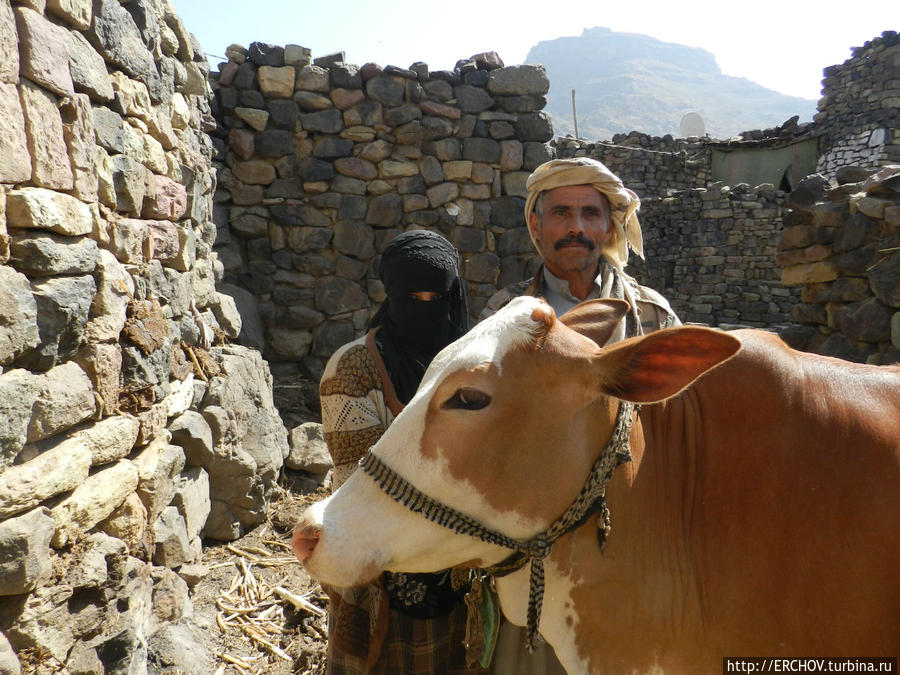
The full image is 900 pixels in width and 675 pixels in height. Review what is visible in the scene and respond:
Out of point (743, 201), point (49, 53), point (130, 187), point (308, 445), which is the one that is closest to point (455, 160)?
point (308, 445)

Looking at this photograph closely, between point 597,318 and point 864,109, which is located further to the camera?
point 864,109

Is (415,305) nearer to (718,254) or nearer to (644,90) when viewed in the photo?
(718,254)

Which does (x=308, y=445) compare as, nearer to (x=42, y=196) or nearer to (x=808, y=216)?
(x=42, y=196)

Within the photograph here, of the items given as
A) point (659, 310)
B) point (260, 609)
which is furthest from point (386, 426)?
point (260, 609)

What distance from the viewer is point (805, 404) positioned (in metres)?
1.43

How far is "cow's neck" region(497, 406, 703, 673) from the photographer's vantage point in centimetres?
141

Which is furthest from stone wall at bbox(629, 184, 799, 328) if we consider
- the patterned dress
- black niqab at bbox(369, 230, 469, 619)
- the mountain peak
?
the mountain peak

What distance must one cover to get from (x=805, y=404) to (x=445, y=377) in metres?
0.74

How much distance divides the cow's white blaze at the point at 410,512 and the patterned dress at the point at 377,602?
605mm

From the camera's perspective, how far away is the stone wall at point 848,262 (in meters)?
4.58

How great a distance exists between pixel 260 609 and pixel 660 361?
3.28m

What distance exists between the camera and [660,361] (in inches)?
53.2

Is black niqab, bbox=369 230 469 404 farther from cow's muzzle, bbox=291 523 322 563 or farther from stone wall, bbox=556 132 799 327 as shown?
stone wall, bbox=556 132 799 327

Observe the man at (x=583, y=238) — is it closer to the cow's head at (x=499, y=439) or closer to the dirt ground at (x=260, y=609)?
the cow's head at (x=499, y=439)
